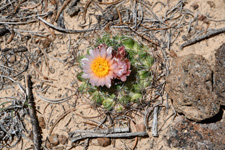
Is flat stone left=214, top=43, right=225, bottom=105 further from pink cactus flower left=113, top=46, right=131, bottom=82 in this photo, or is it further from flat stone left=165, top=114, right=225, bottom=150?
pink cactus flower left=113, top=46, right=131, bottom=82

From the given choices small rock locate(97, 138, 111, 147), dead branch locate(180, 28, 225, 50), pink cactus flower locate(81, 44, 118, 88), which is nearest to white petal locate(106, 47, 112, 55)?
pink cactus flower locate(81, 44, 118, 88)

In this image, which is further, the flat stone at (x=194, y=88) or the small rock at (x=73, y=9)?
the small rock at (x=73, y=9)

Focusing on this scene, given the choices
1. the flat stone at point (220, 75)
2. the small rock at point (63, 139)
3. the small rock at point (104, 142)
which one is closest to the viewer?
the flat stone at point (220, 75)

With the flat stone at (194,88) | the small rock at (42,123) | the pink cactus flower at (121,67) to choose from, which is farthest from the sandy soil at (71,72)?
the pink cactus flower at (121,67)

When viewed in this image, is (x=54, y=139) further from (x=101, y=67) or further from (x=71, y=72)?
(x=101, y=67)

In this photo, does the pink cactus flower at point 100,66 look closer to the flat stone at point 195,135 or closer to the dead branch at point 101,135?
the dead branch at point 101,135

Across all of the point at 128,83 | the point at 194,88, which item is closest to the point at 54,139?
the point at 128,83
